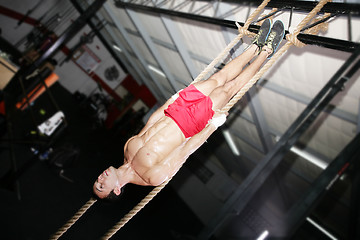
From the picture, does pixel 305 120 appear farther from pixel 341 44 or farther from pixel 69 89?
pixel 69 89

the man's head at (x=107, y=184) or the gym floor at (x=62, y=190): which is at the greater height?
the man's head at (x=107, y=184)

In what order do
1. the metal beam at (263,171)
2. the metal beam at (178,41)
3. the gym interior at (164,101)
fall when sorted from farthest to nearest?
the metal beam at (178,41)
the metal beam at (263,171)
the gym interior at (164,101)

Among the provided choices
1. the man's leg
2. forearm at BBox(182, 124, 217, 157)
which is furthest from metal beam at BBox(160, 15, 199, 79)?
forearm at BBox(182, 124, 217, 157)

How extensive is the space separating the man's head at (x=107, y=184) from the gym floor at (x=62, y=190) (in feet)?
8.30

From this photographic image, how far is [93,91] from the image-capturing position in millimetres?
12664

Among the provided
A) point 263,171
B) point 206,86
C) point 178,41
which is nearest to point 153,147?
point 206,86

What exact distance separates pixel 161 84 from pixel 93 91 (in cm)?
464

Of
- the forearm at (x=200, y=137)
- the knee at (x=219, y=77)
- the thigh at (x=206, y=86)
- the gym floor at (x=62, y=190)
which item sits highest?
the knee at (x=219, y=77)

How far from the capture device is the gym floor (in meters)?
6.30

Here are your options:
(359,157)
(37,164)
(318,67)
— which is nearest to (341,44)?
(359,157)

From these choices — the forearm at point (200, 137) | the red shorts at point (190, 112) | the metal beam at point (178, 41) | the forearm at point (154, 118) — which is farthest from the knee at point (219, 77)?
the metal beam at point (178, 41)

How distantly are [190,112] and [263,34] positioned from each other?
119 cm

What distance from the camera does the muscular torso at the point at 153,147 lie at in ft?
7.90

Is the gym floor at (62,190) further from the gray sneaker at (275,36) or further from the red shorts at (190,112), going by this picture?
the gray sneaker at (275,36)
